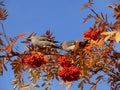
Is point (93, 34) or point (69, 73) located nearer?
point (69, 73)

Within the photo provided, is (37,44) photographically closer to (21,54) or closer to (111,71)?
(21,54)

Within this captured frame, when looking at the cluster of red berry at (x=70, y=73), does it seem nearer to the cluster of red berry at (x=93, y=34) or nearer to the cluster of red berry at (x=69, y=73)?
the cluster of red berry at (x=69, y=73)

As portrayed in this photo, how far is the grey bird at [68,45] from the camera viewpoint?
3686 millimetres

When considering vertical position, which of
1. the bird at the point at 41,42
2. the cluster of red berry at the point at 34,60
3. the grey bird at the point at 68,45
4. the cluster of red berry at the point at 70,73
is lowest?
the cluster of red berry at the point at 70,73

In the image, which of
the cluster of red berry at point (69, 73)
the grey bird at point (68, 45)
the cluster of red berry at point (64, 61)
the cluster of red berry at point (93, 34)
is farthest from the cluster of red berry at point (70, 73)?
the cluster of red berry at point (93, 34)

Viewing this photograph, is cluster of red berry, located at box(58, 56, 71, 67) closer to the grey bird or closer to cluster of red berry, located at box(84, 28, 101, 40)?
the grey bird

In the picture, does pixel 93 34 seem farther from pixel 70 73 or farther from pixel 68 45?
pixel 70 73

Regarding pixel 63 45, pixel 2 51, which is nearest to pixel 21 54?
pixel 2 51

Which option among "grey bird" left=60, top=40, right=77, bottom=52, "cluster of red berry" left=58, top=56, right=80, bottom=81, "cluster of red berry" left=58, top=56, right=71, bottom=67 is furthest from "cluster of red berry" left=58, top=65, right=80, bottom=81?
"grey bird" left=60, top=40, right=77, bottom=52

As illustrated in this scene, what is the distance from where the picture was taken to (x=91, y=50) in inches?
137

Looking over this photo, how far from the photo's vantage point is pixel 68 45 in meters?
3.72

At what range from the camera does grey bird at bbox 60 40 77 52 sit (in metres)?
3.69

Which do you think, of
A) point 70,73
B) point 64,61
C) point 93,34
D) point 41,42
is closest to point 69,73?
point 70,73

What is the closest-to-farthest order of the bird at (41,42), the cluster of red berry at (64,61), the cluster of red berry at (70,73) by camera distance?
the cluster of red berry at (70,73) → the cluster of red berry at (64,61) → the bird at (41,42)
